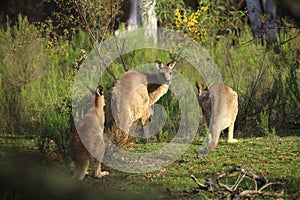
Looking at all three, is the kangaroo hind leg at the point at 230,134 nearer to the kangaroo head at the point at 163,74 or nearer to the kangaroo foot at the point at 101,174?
the kangaroo head at the point at 163,74

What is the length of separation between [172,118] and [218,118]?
1.94 m

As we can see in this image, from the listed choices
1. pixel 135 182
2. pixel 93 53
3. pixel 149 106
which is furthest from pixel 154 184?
pixel 93 53

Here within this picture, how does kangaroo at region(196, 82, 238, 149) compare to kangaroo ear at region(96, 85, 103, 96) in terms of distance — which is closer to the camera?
kangaroo ear at region(96, 85, 103, 96)

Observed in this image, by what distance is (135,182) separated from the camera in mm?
4453

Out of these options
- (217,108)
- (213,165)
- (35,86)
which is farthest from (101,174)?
(35,86)

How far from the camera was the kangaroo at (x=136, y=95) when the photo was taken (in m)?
6.07

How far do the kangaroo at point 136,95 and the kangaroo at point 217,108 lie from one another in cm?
77

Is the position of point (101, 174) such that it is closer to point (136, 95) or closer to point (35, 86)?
point (136, 95)

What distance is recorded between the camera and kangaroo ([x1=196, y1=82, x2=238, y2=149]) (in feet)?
18.3

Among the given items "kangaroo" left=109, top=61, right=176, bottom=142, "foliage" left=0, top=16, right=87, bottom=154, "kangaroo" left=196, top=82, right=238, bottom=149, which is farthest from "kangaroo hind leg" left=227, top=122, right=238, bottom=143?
"foliage" left=0, top=16, right=87, bottom=154

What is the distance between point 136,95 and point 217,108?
119cm

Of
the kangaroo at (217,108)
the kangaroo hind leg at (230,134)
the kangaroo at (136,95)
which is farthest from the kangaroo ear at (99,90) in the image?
the kangaroo hind leg at (230,134)

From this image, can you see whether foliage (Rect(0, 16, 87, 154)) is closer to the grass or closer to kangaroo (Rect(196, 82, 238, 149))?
the grass

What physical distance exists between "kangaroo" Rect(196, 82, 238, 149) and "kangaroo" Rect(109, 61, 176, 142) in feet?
2.53
